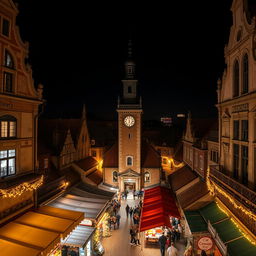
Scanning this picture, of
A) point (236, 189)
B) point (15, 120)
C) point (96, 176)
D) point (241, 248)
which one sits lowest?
point (96, 176)

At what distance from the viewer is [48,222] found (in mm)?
13617

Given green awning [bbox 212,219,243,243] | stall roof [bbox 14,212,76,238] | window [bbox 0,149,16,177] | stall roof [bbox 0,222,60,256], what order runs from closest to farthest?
stall roof [bbox 0,222,60,256] < green awning [bbox 212,219,243,243] < stall roof [bbox 14,212,76,238] < window [bbox 0,149,16,177]

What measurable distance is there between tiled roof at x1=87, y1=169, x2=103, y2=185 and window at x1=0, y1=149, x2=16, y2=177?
1852cm

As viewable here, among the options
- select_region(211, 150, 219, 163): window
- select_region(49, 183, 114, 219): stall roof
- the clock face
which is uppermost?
the clock face

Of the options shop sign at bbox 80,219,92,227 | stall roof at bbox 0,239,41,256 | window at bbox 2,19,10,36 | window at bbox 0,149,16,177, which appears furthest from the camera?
shop sign at bbox 80,219,92,227

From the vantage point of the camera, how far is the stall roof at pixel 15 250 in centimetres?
1017

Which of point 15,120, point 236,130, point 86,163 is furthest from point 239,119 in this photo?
point 86,163

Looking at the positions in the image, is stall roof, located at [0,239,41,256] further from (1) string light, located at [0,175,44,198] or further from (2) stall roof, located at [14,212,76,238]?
(1) string light, located at [0,175,44,198]

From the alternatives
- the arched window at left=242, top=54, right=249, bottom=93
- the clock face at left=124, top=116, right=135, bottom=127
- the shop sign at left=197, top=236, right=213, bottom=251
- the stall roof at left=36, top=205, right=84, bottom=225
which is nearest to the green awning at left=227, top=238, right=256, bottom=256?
the shop sign at left=197, top=236, right=213, bottom=251

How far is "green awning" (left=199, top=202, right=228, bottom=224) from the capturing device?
14820 millimetres

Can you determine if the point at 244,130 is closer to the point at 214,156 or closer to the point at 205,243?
the point at 205,243

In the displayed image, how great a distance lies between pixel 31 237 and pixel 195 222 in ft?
37.7

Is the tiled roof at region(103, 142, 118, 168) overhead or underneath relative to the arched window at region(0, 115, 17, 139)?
underneath

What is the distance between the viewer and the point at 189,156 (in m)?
30.5
